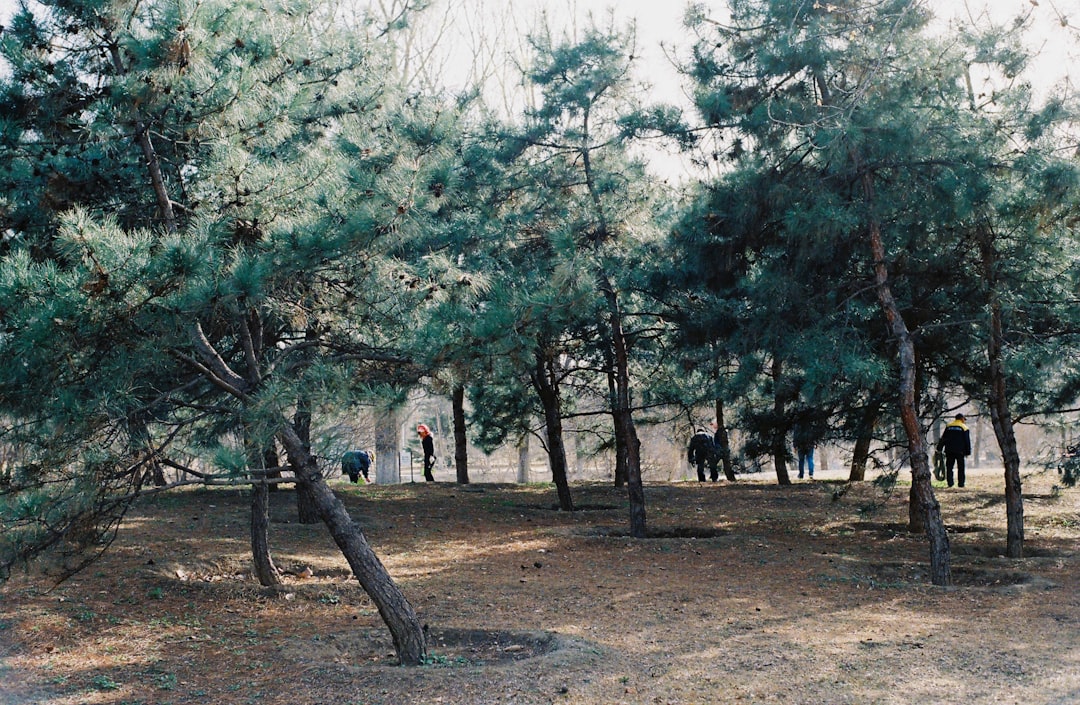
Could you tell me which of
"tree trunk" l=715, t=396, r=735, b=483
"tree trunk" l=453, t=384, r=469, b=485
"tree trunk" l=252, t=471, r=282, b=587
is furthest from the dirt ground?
"tree trunk" l=715, t=396, r=735, b=483

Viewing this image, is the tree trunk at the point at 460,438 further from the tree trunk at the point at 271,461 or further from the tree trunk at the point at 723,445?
the tree trunk at the point at 723,445

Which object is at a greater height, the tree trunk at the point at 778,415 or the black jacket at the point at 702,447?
the tree trunk at the point at 778,415

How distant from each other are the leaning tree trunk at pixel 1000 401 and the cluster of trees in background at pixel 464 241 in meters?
0.03

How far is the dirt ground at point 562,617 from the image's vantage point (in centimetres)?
568

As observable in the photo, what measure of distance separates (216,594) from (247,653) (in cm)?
183

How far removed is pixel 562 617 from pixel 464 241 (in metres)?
4.48

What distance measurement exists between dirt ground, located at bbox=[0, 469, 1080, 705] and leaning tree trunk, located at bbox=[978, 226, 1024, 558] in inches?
15.3

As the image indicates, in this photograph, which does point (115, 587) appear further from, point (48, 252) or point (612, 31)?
point (612, 31)

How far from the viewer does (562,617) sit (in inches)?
300

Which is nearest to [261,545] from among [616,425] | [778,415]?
[778,415]

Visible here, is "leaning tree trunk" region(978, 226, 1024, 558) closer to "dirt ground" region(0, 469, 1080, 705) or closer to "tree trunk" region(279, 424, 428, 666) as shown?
"dirt ground" region(0, 469, 1080, 705)

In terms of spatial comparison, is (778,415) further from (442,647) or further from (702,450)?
(702,450)

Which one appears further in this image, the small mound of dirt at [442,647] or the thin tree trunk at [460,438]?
the thin tree trunk at [460,438]

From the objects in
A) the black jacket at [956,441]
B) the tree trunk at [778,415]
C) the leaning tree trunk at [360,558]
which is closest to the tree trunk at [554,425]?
the tree trunk at [778,415]
